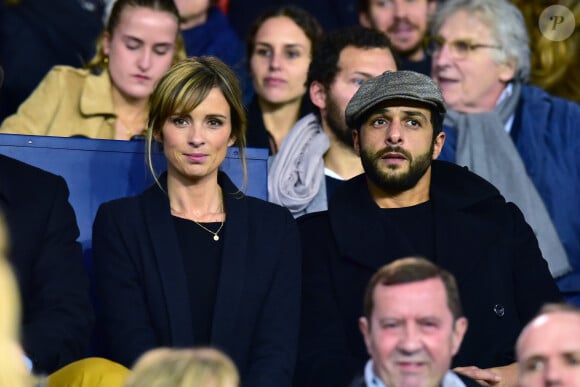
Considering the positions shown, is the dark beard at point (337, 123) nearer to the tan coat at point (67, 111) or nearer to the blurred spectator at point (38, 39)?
the tan coat at point (67, 111)

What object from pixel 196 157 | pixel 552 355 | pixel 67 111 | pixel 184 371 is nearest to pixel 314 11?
pixel 67 111

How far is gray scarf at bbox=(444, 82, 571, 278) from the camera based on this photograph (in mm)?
6215

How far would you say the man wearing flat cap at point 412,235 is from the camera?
524cm

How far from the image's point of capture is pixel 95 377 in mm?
4566

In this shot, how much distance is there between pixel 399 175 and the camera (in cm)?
535

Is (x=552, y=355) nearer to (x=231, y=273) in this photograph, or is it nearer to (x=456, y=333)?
(x=456, y=333)

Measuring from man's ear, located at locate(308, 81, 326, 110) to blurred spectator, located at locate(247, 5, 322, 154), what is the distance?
288mm

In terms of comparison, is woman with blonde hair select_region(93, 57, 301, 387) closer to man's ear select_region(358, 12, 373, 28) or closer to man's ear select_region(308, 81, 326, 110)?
man's ear select_region(308, 81, 326, 110)

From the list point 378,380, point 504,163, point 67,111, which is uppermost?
point 67,111

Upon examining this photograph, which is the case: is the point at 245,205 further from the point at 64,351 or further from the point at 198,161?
the point at 64,351

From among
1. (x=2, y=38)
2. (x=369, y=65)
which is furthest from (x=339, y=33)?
(x=2, y=38)

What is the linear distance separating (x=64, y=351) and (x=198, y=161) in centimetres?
87

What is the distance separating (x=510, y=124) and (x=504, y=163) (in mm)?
343

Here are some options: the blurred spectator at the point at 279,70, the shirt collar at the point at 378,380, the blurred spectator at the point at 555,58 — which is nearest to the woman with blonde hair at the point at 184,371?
the shirt collar at the point at 378,380
